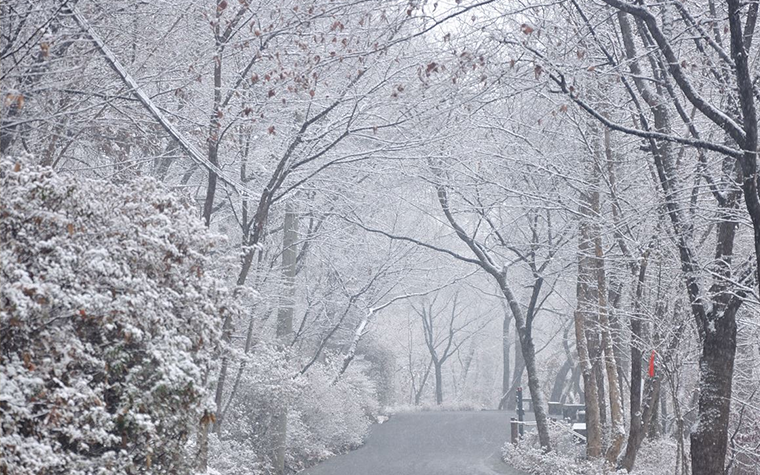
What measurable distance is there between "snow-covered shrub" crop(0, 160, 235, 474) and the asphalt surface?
10.2 metres

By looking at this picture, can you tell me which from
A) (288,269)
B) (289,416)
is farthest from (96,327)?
(289,416)

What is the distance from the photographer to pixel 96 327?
4.66 metres

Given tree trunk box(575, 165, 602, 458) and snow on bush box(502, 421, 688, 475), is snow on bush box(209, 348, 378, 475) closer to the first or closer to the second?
snow on bush box(502, 421, 688, 475)

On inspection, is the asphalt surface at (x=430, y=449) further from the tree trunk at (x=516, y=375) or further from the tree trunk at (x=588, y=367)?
the tree trunk at (x=516, y=375)

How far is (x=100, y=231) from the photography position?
16.2ft

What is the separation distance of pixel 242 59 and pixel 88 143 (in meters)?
2.54

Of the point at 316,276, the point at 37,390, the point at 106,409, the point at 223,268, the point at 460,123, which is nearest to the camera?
the point at 37,390

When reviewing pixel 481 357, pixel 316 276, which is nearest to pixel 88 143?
pixel 316 276

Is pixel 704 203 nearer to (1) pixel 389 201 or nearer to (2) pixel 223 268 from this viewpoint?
(2) pixel 223 268

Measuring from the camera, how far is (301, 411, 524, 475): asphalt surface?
15.3 metres

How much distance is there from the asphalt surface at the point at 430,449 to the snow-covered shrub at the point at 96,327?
33.5 ft

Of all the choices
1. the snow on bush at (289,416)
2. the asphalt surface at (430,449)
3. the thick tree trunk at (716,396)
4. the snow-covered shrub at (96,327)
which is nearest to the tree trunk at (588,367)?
the asphalt surface at (430,449)

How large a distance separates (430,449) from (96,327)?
1489 cm

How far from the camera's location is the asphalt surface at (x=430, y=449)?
15328 mm
